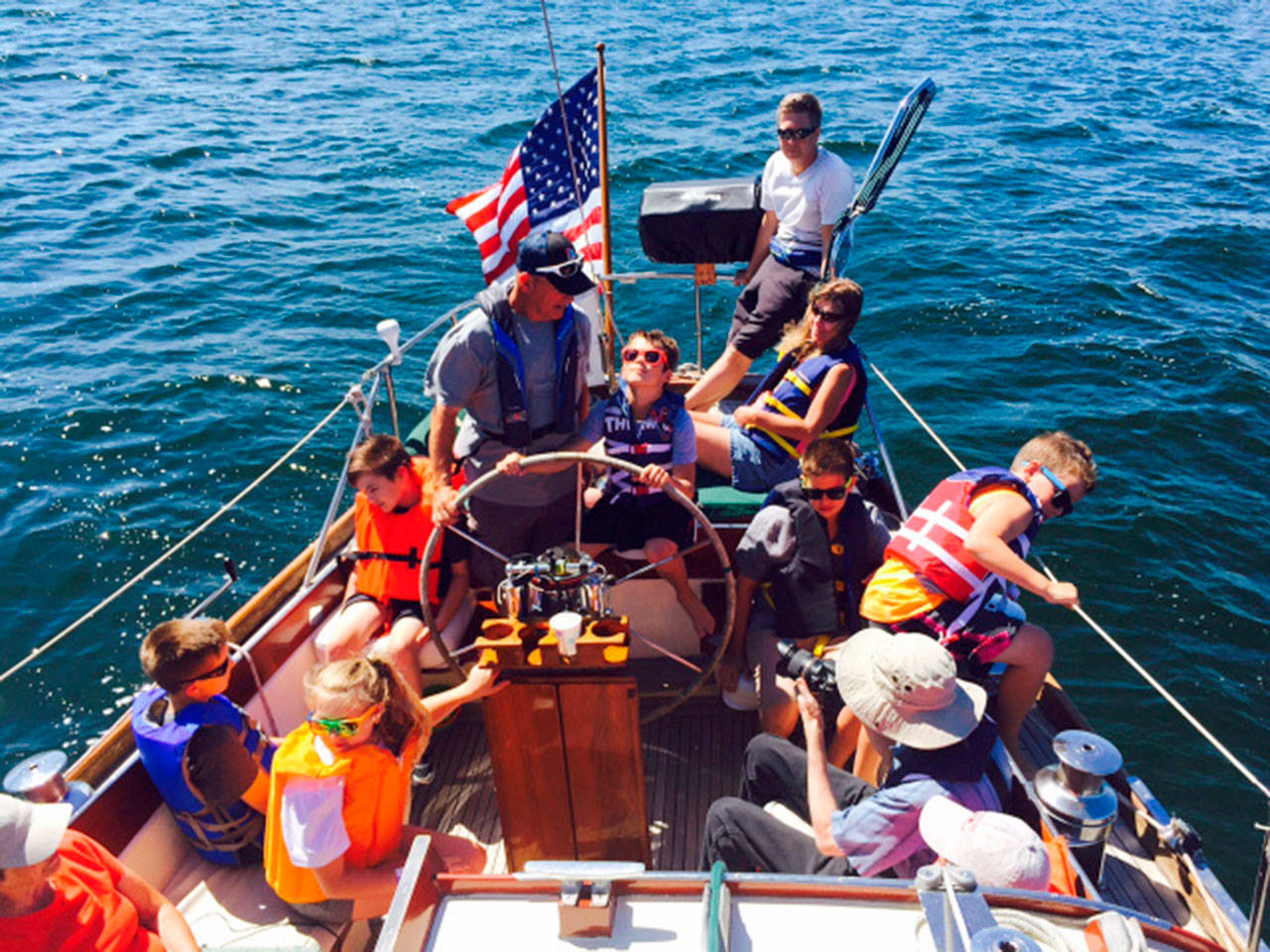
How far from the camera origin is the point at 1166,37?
61.9 feet

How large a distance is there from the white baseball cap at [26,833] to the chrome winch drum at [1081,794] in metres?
2.28

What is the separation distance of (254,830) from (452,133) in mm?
12921

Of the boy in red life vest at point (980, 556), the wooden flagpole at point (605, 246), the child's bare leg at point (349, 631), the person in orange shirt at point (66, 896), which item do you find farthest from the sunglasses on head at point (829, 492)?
the person in orange shirt at point (66, 896)

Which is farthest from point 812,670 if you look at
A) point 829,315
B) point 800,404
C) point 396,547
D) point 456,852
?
point 396,547

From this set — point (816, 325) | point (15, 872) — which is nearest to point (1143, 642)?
point (816, 325)

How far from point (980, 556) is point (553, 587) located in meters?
1.23

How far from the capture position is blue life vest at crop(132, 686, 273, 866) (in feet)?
8.32

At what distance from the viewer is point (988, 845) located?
6.26ft

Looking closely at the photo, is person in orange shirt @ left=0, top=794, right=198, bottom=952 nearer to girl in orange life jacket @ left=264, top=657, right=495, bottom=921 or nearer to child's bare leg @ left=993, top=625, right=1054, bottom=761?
girl in orange life jacket @ left=264, top=657, right=495, bottom=921

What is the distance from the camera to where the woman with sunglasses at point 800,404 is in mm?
3459

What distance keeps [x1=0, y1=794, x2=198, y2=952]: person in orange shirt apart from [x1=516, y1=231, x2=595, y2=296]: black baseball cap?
6.00 ft

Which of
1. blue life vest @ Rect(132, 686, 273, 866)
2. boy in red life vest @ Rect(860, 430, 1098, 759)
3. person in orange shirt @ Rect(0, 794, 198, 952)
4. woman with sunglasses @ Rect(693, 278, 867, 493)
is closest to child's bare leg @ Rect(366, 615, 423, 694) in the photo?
blue life vest @ Rect(132, 686, 273, 866)

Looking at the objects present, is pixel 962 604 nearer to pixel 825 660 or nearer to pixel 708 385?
pixel 825 660

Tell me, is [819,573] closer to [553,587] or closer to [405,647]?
[553,587]
